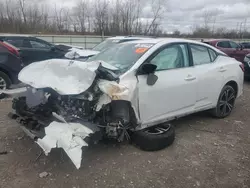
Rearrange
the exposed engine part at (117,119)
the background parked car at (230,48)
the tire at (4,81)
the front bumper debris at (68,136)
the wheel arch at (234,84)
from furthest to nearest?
the background parked car at (230,48), the tire at (4,81), the wheel arch at (234,84), the exposed engine part at (117,119), the front bumper debris at (68,136)

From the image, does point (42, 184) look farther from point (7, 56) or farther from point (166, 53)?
point (7, 56)

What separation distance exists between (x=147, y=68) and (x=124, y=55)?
2.21 ft

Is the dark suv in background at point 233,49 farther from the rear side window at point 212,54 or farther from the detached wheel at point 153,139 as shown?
the detached wheel at point 153,139

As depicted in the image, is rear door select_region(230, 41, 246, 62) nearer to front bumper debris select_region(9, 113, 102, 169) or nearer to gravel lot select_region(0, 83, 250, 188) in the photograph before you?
gravel lot select_region(0, 83, 250, 188)

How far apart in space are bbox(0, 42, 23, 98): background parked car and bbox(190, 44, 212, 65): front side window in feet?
15.0

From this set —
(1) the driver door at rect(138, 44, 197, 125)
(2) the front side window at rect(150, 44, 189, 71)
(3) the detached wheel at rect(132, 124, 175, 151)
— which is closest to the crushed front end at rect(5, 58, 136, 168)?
(3) the detached wheel at rect(132, 124, 175, 151)

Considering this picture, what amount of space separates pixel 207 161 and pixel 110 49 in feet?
8.27

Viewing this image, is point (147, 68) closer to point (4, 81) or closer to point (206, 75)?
point (206, 75)

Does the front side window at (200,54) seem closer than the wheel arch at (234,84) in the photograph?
Yes

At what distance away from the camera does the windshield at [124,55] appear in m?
4.04

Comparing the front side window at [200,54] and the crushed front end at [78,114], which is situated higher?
the front side window at [200,54]

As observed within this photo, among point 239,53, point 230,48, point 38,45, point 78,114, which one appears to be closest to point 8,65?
point 38,45

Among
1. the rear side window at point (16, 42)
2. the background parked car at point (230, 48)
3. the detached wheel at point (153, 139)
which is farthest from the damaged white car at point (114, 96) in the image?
the background parked car at point (230, 48)

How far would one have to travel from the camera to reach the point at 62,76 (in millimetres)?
3637
